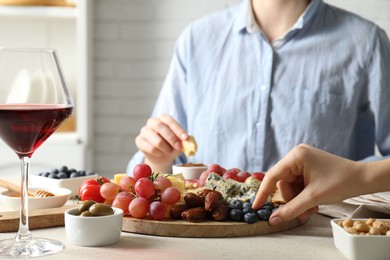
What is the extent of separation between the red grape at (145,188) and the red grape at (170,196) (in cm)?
2

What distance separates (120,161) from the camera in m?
3.66

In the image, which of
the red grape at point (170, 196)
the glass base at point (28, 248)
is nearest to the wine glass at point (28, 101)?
the glass base at point (28, 248)

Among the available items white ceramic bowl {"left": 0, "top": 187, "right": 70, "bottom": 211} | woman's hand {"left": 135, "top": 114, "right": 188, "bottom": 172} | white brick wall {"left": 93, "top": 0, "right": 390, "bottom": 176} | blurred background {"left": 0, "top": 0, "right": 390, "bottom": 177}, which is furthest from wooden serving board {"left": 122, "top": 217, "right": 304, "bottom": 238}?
white brick wall {"left": 93, "top": 0, "right": 390, "bottom": 176}

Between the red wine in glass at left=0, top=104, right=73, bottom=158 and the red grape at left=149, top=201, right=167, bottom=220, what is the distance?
0.24 metres

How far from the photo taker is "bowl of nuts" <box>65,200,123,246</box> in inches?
46.4

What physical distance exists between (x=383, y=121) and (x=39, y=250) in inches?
59.9

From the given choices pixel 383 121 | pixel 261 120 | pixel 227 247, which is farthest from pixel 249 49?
pixel 227 247

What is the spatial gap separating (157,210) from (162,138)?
0.57 metres

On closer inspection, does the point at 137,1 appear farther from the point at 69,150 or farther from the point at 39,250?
the point at 39,250

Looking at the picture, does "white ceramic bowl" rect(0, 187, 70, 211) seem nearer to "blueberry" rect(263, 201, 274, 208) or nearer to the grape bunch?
the grape bunch

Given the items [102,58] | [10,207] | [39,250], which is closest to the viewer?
[39,250]

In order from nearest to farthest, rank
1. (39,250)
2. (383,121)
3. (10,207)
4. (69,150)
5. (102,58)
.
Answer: (39,250)
(10,207)
(383,121)
(69,150)
(102,58)

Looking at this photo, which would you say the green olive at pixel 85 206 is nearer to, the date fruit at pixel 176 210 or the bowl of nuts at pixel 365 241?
the date fruit at pixel 176 210

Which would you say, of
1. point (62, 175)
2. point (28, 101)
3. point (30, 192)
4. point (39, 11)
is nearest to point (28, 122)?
point (28, 101)
